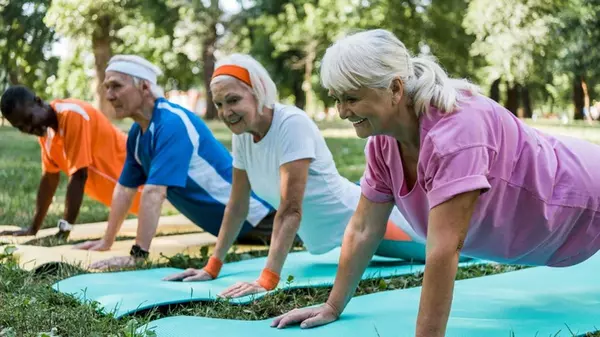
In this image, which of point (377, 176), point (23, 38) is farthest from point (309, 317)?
point (23, 38)

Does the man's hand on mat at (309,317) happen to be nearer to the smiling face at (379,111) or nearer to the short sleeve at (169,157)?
the smiling face at (379,111)

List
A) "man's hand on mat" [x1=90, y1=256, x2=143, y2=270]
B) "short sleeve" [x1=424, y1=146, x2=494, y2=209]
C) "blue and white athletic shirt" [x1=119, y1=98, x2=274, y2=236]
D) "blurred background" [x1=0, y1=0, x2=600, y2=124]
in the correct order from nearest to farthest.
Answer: "short sleeve" [x1=424, y1=146, x2=494, y2=209], "man's hand on mat" [x1=90, y1=256, x2=143, y2=270], "blue and white athletic shirt" [x1=119, y1=98, x2=274, y2=236], "blurred background" [x1=0, y1=0, x2=600, y2=124]

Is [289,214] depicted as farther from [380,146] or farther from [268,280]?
[380,146]

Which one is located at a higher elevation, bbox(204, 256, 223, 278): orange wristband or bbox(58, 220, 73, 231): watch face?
bbox(204, 256, 223, 278): orange wristband

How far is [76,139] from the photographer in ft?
18.0

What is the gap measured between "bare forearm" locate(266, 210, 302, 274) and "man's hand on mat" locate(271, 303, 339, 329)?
25.7 inches

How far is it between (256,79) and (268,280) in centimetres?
102

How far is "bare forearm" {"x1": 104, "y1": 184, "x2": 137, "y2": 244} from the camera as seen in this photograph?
5.14 metres

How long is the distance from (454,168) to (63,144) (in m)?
3.78

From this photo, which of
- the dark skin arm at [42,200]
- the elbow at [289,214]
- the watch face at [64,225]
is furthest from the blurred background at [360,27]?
the elbow at [289,214]

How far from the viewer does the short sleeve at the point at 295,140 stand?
3.98 meters

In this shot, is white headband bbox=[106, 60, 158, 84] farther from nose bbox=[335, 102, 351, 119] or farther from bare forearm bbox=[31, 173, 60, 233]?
nose bbox=[335, 102, 351, 119]

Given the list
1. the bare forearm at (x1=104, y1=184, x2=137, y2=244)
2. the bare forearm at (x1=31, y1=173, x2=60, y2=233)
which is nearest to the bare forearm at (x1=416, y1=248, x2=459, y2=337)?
the bare forearm at (x1=104, y1=184, x2=137, y2=244)

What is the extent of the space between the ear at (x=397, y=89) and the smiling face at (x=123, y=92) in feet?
8.81
